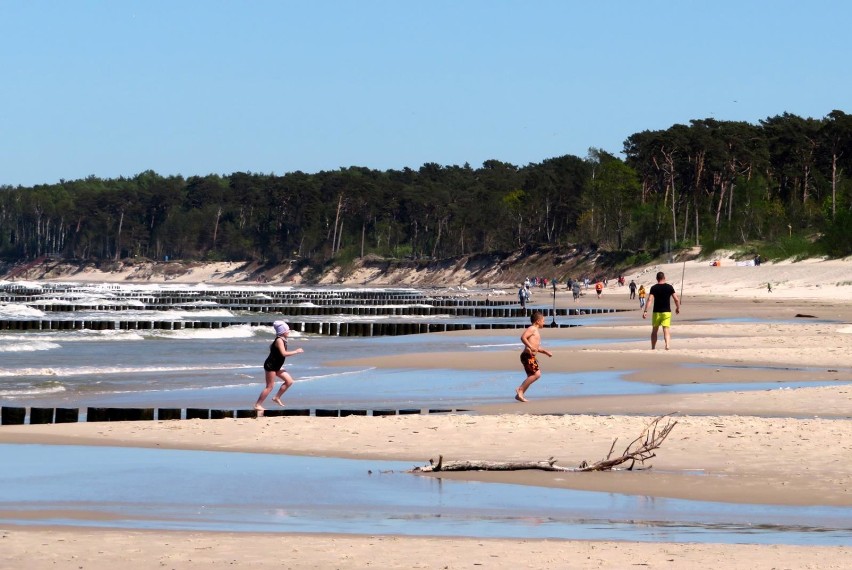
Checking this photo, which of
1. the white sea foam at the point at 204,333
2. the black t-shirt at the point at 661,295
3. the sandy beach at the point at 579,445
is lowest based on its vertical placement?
the white sea foam at the point at 204,333

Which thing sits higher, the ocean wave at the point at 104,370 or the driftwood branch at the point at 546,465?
the driftwood branch at the point at 546,465

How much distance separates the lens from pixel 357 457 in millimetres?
14289

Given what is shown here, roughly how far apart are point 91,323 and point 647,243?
258ft

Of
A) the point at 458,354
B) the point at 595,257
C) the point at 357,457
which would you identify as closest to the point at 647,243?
the point at 595,257

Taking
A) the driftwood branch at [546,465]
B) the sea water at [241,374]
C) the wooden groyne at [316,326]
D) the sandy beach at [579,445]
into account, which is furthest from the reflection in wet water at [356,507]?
the wooden groyne at [316,326]

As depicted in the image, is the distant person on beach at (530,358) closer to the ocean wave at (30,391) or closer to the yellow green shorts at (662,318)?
the ocean wave at (30,391)

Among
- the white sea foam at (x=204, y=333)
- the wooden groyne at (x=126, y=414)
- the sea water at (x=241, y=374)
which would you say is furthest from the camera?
the white sea foam at (x=204, y=333)

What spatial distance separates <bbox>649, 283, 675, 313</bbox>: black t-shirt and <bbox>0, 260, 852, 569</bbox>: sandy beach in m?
1.06

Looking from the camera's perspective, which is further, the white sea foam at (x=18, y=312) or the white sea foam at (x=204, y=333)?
the white sea foam at (x=18, y=312)

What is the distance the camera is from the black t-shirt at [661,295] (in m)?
27.3

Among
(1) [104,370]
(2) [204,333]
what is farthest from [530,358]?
(2) [204,333]

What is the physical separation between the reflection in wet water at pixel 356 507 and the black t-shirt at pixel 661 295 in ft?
48.2

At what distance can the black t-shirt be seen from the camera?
1076 inches

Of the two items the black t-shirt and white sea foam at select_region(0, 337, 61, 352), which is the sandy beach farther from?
white sea foam at select_region(0, 337, 61, 352)
